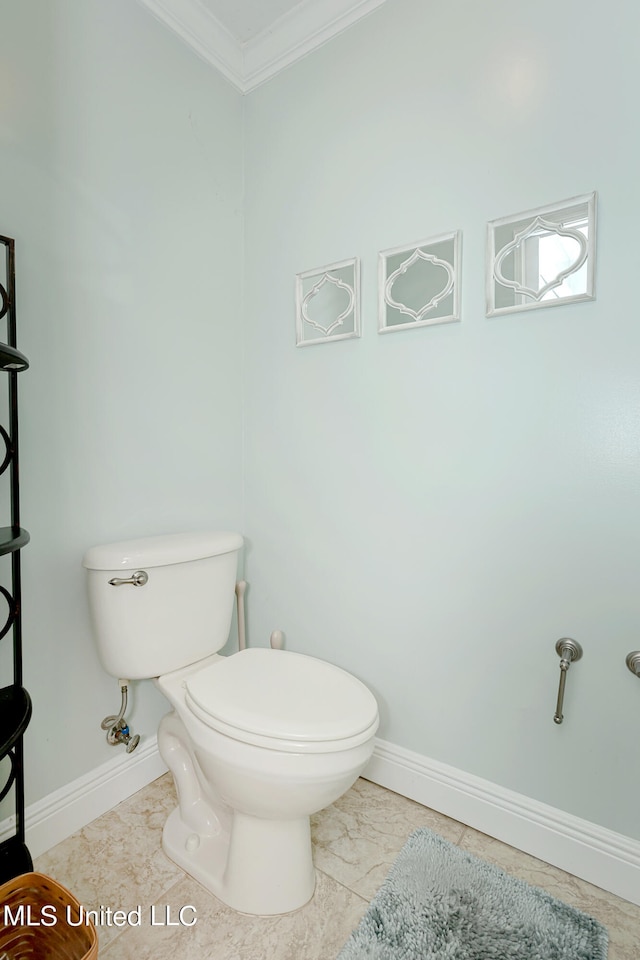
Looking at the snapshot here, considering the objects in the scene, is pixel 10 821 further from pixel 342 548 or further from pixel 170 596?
pixel 342 548

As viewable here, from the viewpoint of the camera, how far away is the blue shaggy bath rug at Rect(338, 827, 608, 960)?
98 centimetres

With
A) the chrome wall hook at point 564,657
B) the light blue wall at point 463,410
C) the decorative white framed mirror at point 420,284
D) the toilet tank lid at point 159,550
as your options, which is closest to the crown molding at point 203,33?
the light blue wall at point 463,410

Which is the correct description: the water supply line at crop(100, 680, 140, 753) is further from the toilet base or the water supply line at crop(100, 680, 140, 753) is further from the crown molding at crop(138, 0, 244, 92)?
the crown molding at crop(138, 0, 244, 92)

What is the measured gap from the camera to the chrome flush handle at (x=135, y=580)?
118 centimetres

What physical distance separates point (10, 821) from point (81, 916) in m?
0.45

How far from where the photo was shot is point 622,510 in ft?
3.60

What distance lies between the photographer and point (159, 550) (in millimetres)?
1238

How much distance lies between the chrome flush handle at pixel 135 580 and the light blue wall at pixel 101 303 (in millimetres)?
179

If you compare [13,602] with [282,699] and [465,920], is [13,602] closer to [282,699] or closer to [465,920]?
[282,699]

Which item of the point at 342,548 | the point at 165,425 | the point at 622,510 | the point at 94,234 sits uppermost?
the point at 94,234

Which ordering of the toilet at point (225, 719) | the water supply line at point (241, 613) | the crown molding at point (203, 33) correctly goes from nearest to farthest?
the toilet at point (225, 719) → the crown molding at point (203, 33) → the water supply line at point (241, 613)

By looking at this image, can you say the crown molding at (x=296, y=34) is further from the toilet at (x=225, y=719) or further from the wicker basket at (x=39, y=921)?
the wicker basket at (x=39, y=921)

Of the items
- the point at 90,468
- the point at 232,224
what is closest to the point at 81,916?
the point at 90,468

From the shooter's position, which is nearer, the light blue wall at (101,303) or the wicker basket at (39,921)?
the wicker basket at (39,921)
